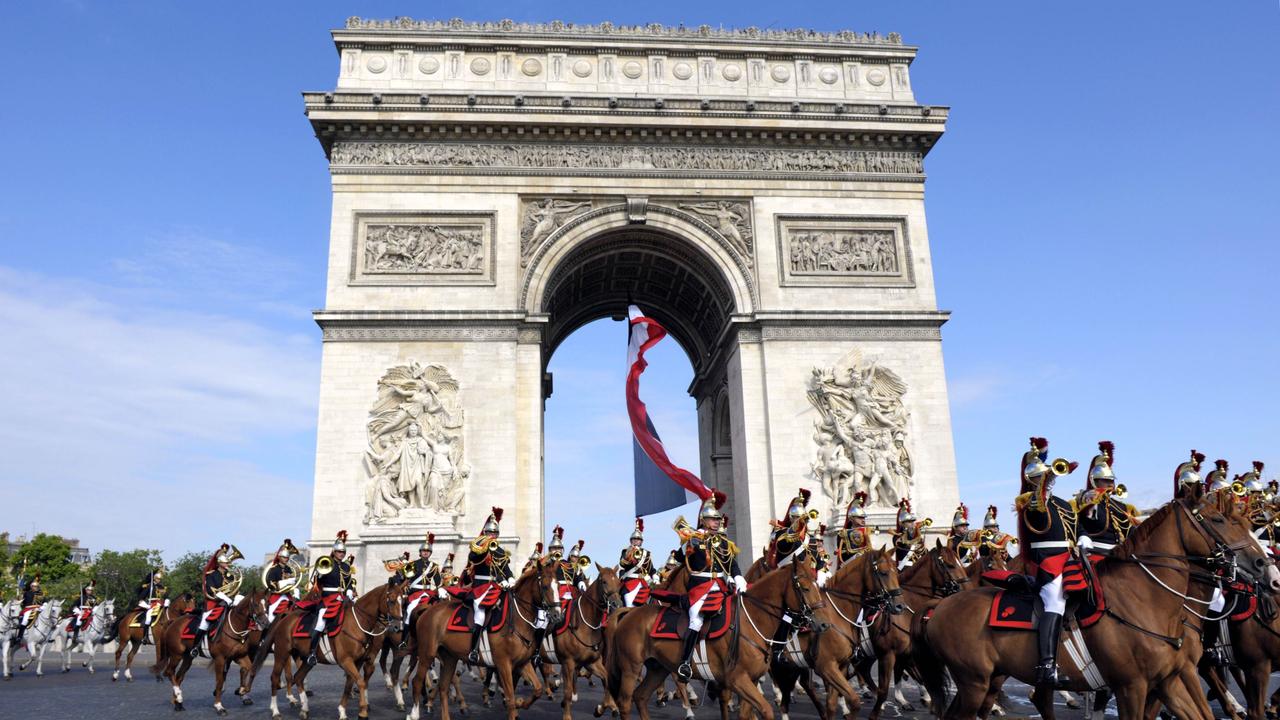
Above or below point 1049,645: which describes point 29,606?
above

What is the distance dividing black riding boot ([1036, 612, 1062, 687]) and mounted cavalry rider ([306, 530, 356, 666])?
30.0 feet

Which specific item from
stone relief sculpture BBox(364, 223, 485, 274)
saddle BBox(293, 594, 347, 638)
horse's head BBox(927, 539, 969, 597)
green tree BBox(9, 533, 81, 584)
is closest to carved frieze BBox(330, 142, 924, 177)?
stone relief sculpture BBox(364, 223, 485, 274)

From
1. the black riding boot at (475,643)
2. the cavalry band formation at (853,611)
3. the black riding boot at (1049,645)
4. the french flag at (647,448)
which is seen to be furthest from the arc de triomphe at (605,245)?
the black riding boot at (1049,645)

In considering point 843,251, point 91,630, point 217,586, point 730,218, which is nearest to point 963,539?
point 217,586

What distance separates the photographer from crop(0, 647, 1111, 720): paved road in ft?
41.2

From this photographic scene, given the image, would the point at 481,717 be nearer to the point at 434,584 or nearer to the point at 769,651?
the point at 434,584

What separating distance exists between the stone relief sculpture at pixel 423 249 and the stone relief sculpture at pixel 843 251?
28.3ft

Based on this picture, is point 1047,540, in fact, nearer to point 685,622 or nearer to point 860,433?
point 685,622

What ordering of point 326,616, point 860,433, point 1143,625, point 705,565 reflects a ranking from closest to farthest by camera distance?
1. point 1143,625
2. point 705,565
3. point 326,616
4. point 860,433

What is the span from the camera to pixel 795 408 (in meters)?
22.7

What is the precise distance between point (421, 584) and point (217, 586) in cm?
343

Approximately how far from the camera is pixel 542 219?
78.2 feet

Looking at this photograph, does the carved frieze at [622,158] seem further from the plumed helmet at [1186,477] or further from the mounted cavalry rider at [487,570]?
the plumed helmet at [1186,477]

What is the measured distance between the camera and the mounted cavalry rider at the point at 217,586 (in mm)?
13780
